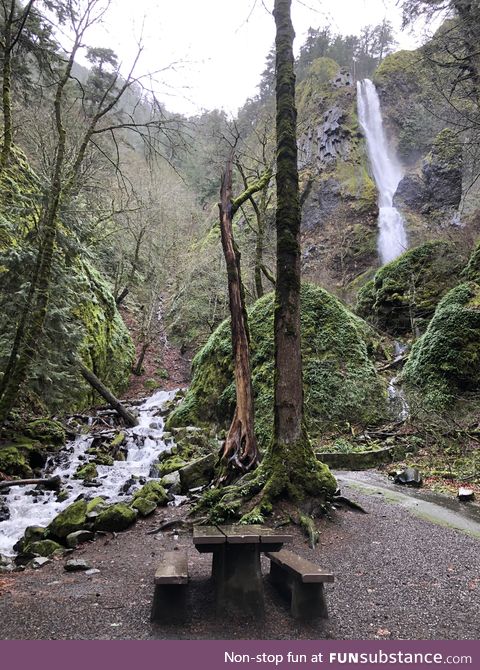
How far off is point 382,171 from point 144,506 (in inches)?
1523

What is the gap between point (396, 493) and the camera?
263 inches

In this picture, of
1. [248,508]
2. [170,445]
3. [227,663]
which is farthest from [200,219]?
[227,663]

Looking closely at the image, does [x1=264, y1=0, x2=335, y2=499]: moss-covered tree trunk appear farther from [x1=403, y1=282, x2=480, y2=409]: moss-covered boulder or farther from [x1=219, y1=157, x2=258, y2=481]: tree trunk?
[x1=403, y1=282, x2=480, y2=409]: moss-covered boulder

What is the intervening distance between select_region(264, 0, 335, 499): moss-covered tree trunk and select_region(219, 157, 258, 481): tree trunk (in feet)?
3.32

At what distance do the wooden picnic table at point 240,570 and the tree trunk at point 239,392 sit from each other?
3022 millimetres

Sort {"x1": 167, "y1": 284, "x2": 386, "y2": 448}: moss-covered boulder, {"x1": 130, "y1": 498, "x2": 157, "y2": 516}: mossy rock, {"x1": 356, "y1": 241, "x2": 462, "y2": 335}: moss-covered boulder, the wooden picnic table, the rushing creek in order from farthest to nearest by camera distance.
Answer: {"x1": 356, "y1": 241, "x2": 462, "y2": 335}: moss-covered boulder < {"x1": 167, "y1": 284, "x2": 386, "y2": 448}: moss-covered boulder < the rushing creek < {"x1": 130, "y1": 498, "x2": 157, "y2": 516}: mossy rock < the wooden picnic table

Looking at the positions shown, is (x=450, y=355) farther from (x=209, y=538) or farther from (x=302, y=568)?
(x=209, y=538)

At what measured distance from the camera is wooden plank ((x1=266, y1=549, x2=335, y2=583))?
9.08 feet

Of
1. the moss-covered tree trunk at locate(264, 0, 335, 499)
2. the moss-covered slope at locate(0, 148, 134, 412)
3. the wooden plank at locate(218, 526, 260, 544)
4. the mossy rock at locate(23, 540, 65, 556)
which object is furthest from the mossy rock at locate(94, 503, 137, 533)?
the wooden plank at locate(218, 526, 260, 544)

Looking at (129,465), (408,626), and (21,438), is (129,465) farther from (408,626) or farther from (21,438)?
(408,626)

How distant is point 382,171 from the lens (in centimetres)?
3822

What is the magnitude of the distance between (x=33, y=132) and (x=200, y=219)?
22.4m

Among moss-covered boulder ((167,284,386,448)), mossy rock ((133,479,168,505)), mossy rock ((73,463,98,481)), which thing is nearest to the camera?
mossy rock ((133,479,168,505))

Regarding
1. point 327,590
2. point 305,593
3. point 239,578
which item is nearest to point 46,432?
point 239,578
